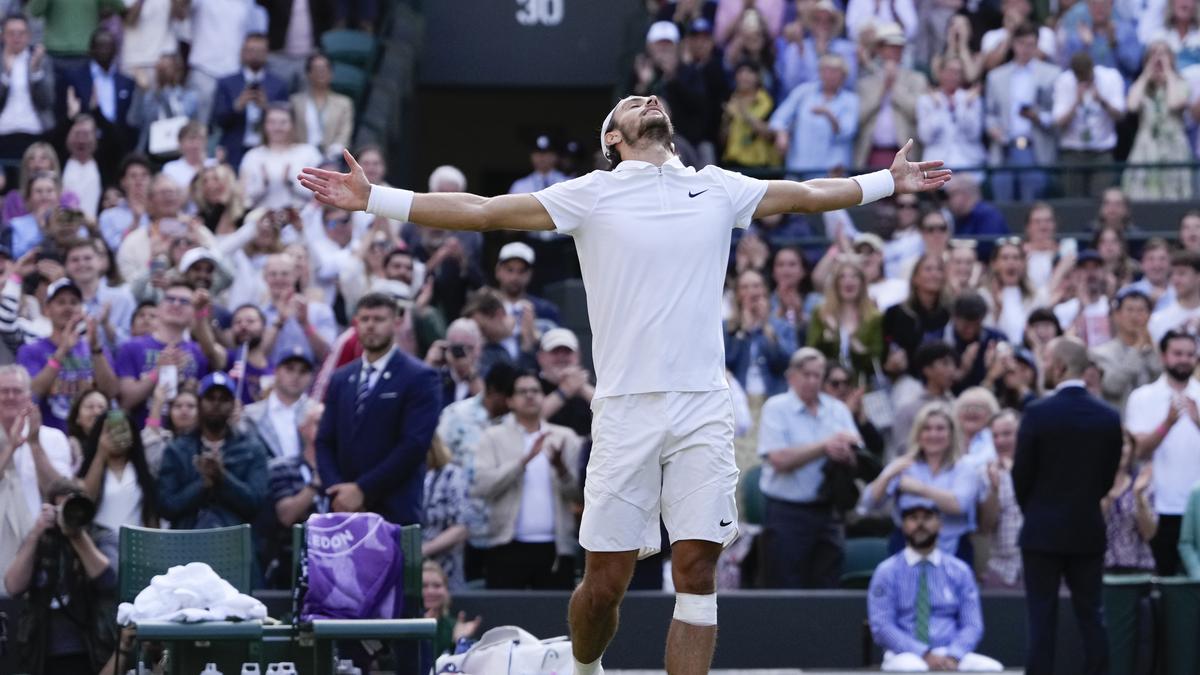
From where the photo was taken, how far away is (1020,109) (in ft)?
59.7

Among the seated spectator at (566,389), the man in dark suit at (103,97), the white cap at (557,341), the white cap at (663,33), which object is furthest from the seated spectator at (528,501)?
the man in dark suit at (103,97)

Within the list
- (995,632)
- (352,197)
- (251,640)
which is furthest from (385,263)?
(352,197)

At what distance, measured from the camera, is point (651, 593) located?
12617mm

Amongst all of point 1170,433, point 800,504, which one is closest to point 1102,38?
point 1170,433

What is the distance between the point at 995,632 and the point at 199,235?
5865 millimetres

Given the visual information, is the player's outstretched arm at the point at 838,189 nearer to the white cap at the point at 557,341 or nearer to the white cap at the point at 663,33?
the white cap at the point at 557,341

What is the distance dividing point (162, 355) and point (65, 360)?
0.56 metres

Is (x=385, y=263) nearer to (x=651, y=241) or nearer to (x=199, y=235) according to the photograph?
(x=199, y=235)

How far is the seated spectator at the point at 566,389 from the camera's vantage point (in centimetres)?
1345

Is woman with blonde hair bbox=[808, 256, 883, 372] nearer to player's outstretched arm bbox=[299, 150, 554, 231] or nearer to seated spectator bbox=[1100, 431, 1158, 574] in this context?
seated spectator bbox=[1100, 431, 1158, 574]

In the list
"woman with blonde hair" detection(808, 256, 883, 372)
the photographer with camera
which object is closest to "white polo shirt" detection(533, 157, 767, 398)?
the photographer with camera

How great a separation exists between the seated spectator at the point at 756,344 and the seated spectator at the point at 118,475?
4.03 m

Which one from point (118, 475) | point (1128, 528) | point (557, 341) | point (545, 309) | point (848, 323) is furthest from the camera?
point (545, 309)

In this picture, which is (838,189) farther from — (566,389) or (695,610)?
(566,389)
